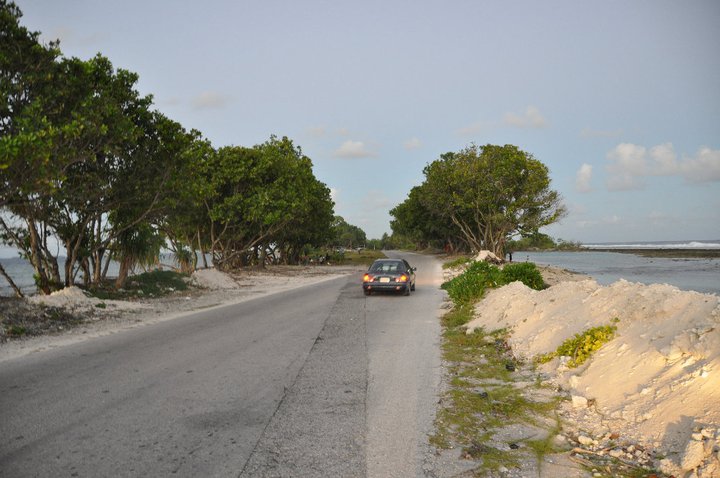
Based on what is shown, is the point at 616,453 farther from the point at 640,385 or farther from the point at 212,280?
the point at 212,280

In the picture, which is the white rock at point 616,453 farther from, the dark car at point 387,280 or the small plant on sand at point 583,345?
the dark car at point 387,280

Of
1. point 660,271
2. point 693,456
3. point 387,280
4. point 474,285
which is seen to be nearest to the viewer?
point 693,456

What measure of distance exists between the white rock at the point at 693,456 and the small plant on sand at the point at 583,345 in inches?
115

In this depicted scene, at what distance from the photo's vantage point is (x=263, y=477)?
389 centimetres

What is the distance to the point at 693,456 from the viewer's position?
3.81 m

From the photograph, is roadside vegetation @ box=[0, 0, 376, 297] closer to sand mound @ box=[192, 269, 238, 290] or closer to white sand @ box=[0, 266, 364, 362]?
white sand @ box=[0, 266, 364, 362]

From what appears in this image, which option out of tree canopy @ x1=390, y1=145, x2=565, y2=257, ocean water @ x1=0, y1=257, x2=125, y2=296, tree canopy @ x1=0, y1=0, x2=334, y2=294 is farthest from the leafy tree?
tree canopy @ x1=0, y1=0, x2=334, y2=294

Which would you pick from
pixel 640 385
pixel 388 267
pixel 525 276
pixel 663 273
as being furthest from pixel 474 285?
pixel 663 273

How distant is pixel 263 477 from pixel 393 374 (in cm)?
352

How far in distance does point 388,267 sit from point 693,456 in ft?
51.6

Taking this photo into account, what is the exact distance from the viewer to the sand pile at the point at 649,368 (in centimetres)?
427

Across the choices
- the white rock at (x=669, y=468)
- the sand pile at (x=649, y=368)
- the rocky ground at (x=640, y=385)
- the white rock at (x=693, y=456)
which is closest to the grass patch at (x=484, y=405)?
the rocky ground at (x=640, y=385)

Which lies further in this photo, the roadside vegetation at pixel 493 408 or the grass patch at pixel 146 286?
the grass patch at pixel 146 286

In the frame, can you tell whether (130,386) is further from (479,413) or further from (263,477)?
(479,413)
